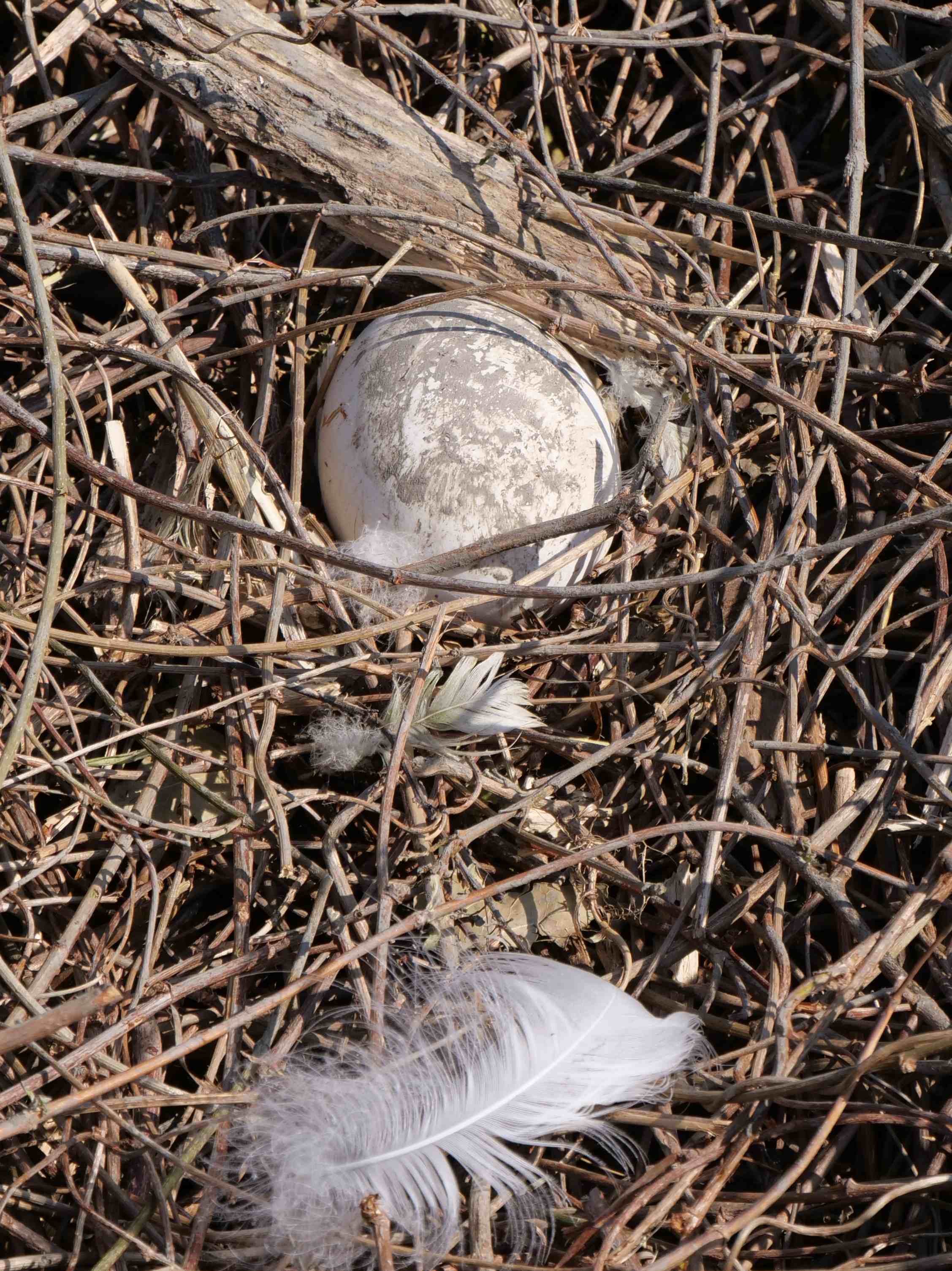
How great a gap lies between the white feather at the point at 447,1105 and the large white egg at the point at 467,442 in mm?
652

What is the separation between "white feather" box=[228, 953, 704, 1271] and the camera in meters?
1.17

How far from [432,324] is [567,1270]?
1.36m

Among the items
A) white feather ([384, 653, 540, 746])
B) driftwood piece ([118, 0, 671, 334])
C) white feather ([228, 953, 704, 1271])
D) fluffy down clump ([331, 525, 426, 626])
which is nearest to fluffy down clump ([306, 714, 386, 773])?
white feather ([384, 653, 540, 746])

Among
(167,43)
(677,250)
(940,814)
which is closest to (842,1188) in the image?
(940,814)

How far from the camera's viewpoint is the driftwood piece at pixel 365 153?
1742mm

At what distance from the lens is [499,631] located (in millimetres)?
1739

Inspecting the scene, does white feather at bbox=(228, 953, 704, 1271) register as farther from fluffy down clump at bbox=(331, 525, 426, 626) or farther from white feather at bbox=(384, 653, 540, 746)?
fluffy down clump at bbox=(331, 525, 426, 626)

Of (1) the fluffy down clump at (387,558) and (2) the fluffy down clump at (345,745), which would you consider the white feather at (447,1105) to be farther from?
(1) the fluffy down clump at (387,558)

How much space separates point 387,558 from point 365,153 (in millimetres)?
723

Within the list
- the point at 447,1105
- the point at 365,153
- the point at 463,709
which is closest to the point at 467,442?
the point at 463,709

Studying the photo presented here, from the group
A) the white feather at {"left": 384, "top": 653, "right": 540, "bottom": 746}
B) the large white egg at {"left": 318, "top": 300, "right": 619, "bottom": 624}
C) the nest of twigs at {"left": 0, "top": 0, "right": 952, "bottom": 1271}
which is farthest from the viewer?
the large white egg at {"left": 318, "top": 300, "right": 619, "bottom": 624}

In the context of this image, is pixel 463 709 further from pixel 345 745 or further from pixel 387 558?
pixel 387 558

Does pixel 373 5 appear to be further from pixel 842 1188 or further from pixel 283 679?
pixel 842 1188

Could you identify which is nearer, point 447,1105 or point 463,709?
point 447,1105
